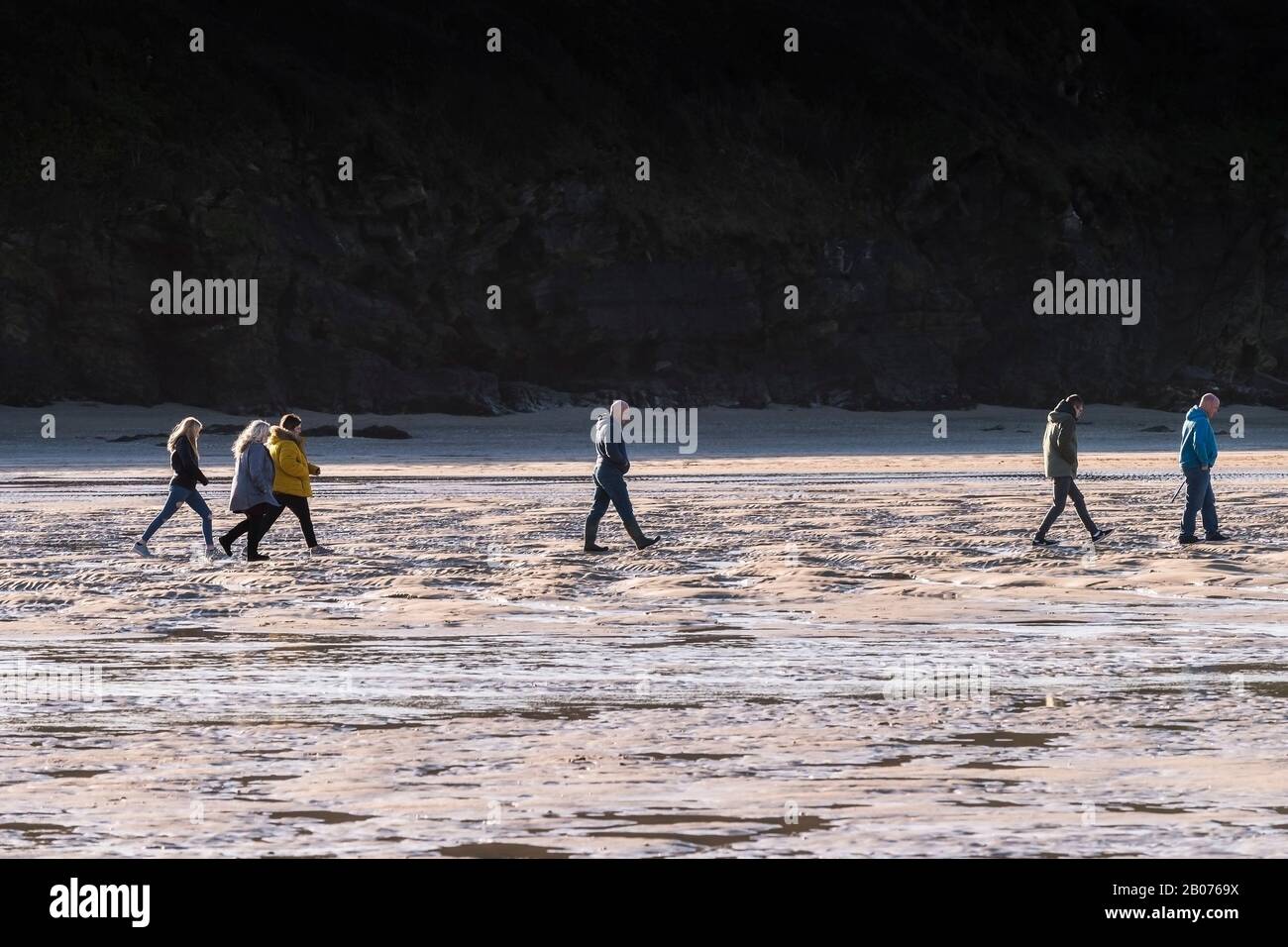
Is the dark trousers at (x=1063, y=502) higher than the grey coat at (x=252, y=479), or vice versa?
the grey coat at (x=252, y=479)

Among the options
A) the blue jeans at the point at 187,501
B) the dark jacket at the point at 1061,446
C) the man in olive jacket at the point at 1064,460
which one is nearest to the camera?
the blue jeans at the point at 187,501

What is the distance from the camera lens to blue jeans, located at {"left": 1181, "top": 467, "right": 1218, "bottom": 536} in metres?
17.1

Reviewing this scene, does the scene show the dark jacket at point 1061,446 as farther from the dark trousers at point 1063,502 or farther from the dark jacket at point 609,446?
the dark jacket at point 609,446

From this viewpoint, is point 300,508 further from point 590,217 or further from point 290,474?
point 590,217

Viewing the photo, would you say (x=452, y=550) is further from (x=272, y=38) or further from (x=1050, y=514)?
(x=272, y=38)

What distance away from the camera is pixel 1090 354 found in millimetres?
60094

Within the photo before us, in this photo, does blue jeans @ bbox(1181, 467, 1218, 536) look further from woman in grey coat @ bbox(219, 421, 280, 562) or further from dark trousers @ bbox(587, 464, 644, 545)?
woman in grey coat @ bbox(219, 421, 280, 562)

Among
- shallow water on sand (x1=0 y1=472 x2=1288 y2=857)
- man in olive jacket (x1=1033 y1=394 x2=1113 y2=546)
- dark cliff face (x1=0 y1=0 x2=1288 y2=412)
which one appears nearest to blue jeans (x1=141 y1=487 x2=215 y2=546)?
shallow water on sand (x1=0 y1=472 x2=1288 y2=857)

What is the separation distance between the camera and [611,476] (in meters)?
16.7

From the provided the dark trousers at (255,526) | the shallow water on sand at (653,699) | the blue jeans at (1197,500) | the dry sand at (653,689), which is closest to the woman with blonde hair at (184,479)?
the shallow water on sand at (653,699)

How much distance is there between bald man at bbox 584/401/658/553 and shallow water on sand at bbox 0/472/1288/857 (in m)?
0.27

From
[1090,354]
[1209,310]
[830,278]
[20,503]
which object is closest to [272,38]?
[830,278]

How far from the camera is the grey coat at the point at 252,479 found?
16.2 meters

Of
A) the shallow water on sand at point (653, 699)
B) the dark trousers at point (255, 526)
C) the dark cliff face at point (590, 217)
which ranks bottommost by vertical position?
the shallow water on sand at point (653, 699)
